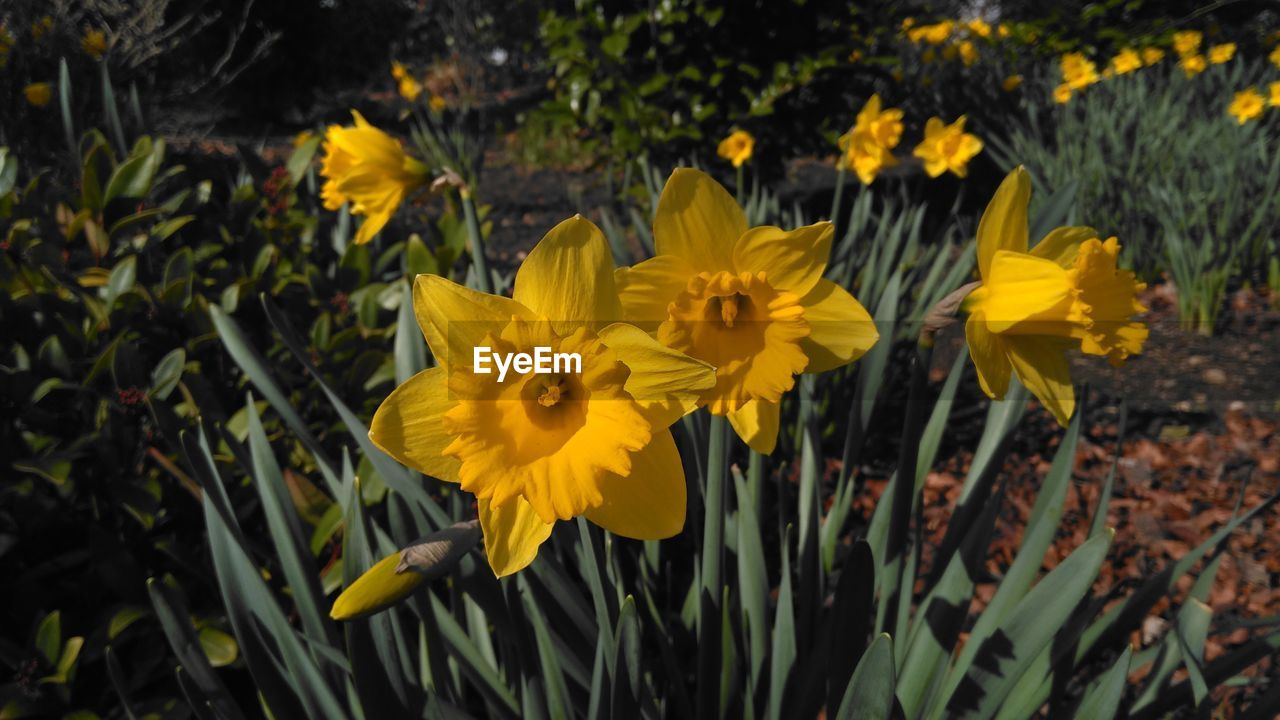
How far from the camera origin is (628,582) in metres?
1.40

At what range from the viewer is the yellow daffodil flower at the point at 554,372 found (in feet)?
2.04

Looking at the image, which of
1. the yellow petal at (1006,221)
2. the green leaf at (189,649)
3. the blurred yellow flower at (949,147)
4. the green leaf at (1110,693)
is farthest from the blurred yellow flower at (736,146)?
the green leaf at (189,649)

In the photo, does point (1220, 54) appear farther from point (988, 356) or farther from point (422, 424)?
point (422, 424)

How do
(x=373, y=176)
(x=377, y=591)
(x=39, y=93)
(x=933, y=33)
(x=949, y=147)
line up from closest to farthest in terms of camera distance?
(x=377, y=591) < (x=373, y=176) < (x=949, y=147) < (x=39, y=93) < (x=933, y=33)

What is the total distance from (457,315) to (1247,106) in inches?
200

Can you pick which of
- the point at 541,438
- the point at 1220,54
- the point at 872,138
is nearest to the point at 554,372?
the point at 541,438

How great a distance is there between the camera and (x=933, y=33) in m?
6.81

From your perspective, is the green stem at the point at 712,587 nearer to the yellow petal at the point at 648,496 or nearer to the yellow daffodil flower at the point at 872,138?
the yellow petal at the point at 648,496

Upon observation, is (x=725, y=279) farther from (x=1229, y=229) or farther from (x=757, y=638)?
(x=1229, y=229)

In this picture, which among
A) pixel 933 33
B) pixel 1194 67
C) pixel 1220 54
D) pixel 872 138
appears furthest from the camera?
pixel 933 33

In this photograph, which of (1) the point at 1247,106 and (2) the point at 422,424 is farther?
(1) the point at 1247,106

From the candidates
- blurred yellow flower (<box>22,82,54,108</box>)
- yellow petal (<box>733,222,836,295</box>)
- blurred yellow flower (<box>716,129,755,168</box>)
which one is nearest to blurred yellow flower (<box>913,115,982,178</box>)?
blurred yellow flower (<box>716,129,755,168</box>)

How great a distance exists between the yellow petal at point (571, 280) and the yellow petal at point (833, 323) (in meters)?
0.22

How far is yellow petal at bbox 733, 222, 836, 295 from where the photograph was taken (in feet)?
2.34
